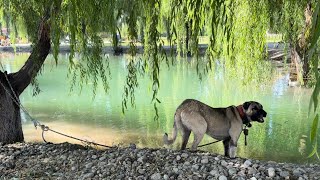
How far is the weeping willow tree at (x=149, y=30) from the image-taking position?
126 inches

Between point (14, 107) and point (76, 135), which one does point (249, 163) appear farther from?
point (76, 135)

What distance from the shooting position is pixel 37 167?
13.9 ft

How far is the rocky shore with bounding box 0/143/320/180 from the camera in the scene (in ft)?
12.9

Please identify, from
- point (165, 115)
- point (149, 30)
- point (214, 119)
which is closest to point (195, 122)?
point (214, 119)

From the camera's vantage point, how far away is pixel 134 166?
4137 mm

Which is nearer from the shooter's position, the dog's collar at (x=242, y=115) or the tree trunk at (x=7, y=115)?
the dog's collar at (x=242, y=115)

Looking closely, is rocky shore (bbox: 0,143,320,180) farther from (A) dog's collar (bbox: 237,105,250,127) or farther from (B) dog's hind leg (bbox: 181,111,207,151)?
(A) dog's collar (bbox: 237,105,250,127)

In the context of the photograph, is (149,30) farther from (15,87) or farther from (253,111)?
(15,87)

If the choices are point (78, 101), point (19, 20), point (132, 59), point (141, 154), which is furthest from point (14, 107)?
point (78, 101)

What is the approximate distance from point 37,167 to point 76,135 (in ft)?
14.1

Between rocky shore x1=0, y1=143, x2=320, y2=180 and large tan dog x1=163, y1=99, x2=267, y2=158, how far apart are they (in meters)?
0.35

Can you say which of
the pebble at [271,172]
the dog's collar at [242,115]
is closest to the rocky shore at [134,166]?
the pebble at [271,172]

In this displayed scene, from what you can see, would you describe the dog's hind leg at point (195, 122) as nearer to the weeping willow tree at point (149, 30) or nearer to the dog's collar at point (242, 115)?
the dog's collar at point (242, 115)

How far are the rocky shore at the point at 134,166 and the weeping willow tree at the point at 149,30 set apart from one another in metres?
0.65
